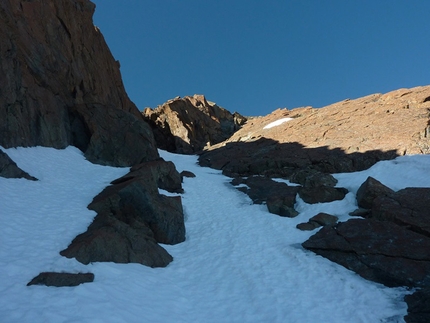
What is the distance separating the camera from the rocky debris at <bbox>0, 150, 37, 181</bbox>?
14528 mm

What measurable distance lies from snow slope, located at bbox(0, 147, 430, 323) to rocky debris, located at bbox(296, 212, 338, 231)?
58 centimetres

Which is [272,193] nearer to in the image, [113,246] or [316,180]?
[316,180]

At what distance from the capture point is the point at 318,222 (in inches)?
622

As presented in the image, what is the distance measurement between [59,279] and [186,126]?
5237 cm

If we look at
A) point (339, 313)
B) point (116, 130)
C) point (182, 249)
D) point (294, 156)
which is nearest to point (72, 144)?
point (116, 130)

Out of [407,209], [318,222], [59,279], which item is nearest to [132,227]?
[59,279]

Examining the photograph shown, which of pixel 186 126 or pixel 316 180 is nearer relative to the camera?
pixel 316 180

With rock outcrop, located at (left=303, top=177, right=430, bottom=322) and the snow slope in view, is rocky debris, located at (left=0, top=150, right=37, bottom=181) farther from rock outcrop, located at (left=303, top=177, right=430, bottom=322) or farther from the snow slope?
rock outcrop, located at (left=303, top=177, right=430, bottom=322)

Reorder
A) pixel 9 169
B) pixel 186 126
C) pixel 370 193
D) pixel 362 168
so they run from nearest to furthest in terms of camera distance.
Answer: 1. pixel 9 169
2. pixel 370 193
3. pixel 362 168
4. pixel 186 126

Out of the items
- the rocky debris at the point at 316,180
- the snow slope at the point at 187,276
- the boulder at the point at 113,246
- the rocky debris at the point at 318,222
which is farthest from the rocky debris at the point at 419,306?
the rocky debris at the point at 316,180

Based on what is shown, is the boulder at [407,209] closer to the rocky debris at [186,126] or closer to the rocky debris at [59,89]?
the rocky debris at [59,89]

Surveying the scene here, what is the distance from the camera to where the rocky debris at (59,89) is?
64.3 ft

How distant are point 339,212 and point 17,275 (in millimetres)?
15275

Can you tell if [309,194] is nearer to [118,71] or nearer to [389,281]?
[389,281]
